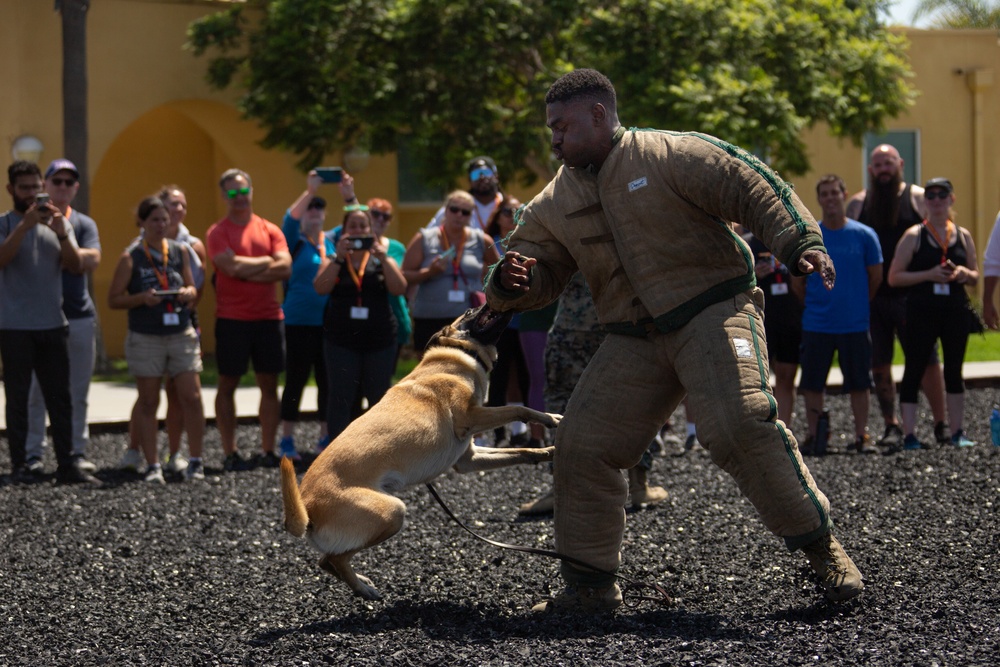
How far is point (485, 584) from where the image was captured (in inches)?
224

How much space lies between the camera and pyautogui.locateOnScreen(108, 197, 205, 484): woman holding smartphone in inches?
364

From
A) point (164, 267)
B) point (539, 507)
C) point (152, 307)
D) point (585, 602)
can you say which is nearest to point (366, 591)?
point (585, 602)

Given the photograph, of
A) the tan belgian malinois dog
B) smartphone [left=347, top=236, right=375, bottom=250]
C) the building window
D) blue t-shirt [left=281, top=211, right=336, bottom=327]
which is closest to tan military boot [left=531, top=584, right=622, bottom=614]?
the tan belgian malinois dog

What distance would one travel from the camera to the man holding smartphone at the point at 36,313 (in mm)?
9039

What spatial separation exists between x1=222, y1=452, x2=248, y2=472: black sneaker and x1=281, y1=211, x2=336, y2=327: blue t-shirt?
114 centimetres

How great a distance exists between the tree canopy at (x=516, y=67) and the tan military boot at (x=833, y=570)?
38.4ft

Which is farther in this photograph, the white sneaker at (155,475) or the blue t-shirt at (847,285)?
the blue t-shirt at (847,285)

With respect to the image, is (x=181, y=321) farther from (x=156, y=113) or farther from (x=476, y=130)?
(x=156, y=113)

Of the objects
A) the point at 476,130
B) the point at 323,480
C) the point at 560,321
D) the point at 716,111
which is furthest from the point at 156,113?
the point at 323,480

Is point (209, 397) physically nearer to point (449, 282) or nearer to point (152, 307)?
point (152, 307)

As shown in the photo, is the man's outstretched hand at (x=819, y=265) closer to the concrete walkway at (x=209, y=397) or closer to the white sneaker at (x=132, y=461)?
the white sneaker at (x=132, y=461)

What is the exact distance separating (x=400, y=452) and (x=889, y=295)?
6004mm

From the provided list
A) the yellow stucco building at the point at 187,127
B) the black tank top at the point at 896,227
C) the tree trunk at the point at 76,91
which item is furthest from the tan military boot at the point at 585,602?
the yellow stucco building at the point at 187,127

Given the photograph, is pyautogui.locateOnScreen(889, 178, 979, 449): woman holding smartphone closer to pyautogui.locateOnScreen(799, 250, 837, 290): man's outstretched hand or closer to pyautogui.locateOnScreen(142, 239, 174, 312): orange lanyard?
pyautogui.locateOnScreen(799, 250, 837, 290): man's outstretched hand
